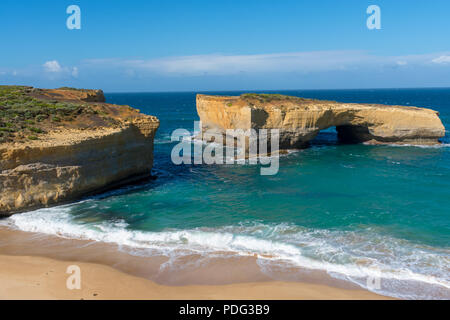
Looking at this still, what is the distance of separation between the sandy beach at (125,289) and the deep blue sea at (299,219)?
1499 millimetres

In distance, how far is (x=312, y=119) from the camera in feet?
118

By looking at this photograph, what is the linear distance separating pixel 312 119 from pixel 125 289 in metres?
27.9

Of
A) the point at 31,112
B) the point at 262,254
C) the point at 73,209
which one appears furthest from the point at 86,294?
the point at 31,112

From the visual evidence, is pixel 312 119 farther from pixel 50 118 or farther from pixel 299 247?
pixel 50 118

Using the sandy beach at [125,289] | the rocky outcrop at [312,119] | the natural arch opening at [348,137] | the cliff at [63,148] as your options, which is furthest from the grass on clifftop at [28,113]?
the natural arch opening at [348,137]

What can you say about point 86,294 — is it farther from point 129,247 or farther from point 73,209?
point 73,209

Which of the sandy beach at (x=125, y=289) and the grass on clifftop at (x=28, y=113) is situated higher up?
the grass on clifftop at (x=28, y=113)

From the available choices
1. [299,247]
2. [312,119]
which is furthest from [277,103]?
[299,247]

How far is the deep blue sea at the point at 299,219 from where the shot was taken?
14.1 m

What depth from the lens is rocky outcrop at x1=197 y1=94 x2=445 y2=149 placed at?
3459cm

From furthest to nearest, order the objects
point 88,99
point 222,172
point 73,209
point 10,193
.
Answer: point 88,99
point 222,172
point 73,209
point 10,193

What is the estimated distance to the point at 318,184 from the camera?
81.1 ft

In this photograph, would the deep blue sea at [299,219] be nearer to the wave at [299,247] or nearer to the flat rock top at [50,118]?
the wave at [299,247]
